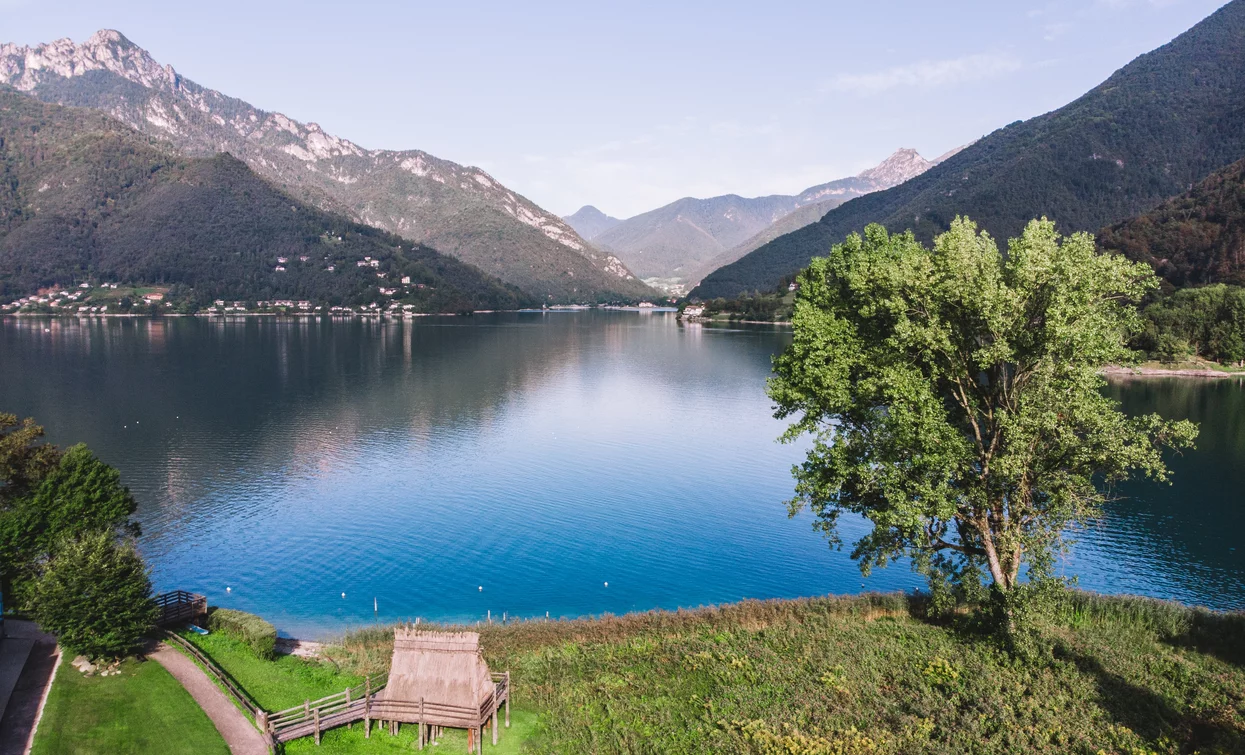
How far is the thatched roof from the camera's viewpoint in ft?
68.4

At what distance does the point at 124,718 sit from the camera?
21078 millimetres

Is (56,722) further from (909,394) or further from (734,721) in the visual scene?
(909,394)

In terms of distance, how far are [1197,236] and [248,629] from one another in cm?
19730

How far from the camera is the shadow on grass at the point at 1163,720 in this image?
18.3 meters

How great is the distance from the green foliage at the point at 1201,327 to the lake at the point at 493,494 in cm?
1085

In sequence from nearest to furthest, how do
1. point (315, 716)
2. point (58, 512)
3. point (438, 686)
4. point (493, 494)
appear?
point (315, 716), point (438, 686), point (58, 512), point (493, 494)

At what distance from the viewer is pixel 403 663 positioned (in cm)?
2139

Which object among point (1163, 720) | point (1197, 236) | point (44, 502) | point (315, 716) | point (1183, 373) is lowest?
point (315, 716)

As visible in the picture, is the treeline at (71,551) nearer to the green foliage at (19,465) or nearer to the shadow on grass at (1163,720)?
the green foliage at (19,465)

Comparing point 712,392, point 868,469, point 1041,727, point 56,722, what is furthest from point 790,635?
point 712,392

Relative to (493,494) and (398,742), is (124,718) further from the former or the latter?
(493,494)

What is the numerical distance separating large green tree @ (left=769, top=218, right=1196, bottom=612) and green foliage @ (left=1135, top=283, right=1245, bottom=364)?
11562 cm

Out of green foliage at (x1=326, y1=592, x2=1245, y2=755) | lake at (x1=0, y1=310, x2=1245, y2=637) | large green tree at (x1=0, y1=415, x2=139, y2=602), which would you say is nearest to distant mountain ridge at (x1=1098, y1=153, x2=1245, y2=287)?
lake at (x1=0, y1=310, x2=1245, y2=637)

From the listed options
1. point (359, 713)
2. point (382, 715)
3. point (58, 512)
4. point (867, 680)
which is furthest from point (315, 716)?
point (58, 512)
